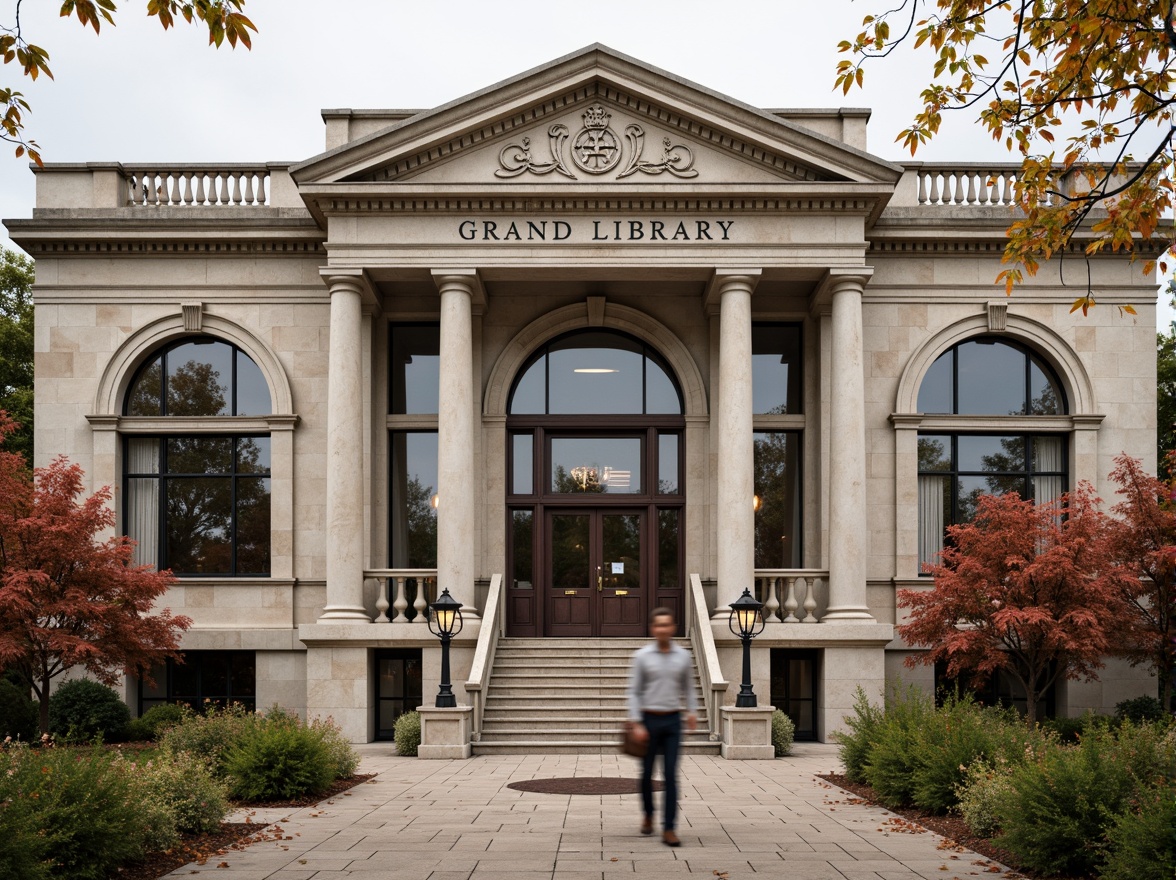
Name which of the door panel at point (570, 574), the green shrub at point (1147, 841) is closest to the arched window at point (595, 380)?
the door panel at point (570, 574)

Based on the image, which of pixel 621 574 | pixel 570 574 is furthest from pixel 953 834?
pixel 570 574

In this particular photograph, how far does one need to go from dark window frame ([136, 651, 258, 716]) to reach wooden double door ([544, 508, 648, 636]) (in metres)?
6.30

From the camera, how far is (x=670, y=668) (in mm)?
11508

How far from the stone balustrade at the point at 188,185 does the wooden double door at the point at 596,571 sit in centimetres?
946

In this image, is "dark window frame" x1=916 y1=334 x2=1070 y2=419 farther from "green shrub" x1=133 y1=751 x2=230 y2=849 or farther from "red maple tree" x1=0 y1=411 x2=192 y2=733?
"green shrub" x1=133 y1=751 x2=230 y2=849

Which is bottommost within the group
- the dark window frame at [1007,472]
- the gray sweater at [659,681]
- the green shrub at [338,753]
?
the green shrub at [338,753]

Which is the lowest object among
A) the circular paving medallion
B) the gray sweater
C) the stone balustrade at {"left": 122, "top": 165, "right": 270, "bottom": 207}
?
the circular paving medallion

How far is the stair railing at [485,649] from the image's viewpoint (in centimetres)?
2171

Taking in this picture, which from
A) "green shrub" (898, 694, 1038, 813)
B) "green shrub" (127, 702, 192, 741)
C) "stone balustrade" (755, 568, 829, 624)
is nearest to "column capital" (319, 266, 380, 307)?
"green shrub" (127, 702, 192, 741)

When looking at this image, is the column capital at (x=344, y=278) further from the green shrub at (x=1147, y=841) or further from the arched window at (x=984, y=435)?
the green shrub at (x=1147, y=841)

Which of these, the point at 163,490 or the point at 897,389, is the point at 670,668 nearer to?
the point at 897,389

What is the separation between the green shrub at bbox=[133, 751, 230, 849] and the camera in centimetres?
1195

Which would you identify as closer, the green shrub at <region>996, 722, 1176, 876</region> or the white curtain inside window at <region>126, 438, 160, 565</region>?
the green shrub at <region>996, 722, 1176, 876</region>

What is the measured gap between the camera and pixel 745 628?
21.6 m
